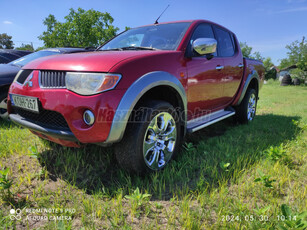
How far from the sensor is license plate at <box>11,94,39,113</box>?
1.76 meters

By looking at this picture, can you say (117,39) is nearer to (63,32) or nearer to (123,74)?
(123,74)

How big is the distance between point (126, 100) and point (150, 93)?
57 cm

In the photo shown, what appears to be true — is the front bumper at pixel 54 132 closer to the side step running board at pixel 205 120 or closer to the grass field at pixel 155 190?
the grass field at pixel 155 190

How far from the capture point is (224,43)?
331 centimetres

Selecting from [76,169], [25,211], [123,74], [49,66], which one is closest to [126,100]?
[123,74]

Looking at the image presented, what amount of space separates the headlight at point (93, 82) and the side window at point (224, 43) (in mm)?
2126

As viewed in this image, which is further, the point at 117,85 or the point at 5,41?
the point at 5,41

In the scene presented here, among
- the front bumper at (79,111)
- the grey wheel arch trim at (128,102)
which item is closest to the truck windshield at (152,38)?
the grey wheel arch trim at (128,102)

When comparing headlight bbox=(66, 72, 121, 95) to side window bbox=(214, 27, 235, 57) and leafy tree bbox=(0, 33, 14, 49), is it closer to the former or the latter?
side window bbox=(214, 27, 235, 57)

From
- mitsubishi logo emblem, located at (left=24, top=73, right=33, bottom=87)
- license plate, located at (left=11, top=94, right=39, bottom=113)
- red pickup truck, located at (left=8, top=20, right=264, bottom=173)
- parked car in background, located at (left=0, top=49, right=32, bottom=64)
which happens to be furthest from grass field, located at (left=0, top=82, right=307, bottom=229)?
parked car in background, located at (left=0, top=49, right=32, bottom=64)

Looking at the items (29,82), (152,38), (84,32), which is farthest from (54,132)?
(84,32)

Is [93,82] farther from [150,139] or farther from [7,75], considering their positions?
[7,75]

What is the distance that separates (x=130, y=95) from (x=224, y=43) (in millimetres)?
2427

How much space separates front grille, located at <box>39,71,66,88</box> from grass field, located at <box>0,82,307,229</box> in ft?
2.65
